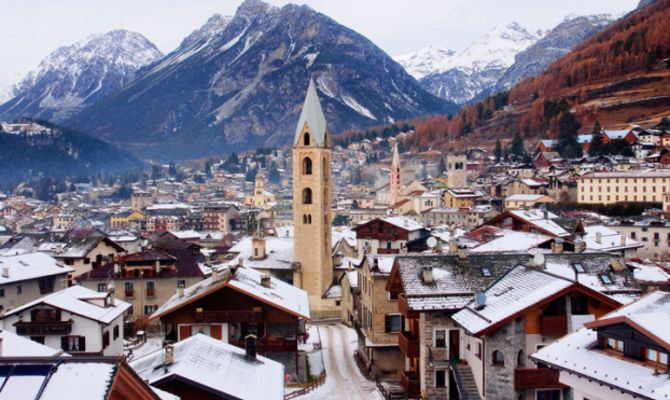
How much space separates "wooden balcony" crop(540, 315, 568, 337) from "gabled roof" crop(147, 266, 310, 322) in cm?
1308

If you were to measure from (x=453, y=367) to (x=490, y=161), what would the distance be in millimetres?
150486

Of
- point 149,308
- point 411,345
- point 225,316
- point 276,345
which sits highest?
point 225,316

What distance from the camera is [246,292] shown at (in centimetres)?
3114

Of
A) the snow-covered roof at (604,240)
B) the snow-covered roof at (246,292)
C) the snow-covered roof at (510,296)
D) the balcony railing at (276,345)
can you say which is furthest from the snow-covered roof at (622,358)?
the snow-covered roof at (604,240)

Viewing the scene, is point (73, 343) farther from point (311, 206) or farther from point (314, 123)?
point (314, 123)

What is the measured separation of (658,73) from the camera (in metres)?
173

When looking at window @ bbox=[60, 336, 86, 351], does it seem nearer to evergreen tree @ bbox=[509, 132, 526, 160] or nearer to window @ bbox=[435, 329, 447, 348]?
window @ bbox=[435, 329, 447, 348]

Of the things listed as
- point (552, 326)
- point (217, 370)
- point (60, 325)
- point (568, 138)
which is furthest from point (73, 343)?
point (568, 138)

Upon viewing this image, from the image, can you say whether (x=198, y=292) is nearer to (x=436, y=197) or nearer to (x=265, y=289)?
(x=265, y=289)

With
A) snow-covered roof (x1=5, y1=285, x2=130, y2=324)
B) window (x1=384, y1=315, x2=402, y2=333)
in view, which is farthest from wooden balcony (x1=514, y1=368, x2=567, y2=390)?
snow-covered roof (x1=5, y1=285, x2=130, y2=324)

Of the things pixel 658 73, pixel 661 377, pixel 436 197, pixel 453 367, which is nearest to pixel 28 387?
pixel 661 377

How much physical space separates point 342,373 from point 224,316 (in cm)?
695

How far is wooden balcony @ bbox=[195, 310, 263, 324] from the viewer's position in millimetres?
31141

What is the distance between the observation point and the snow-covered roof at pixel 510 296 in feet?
69.1
